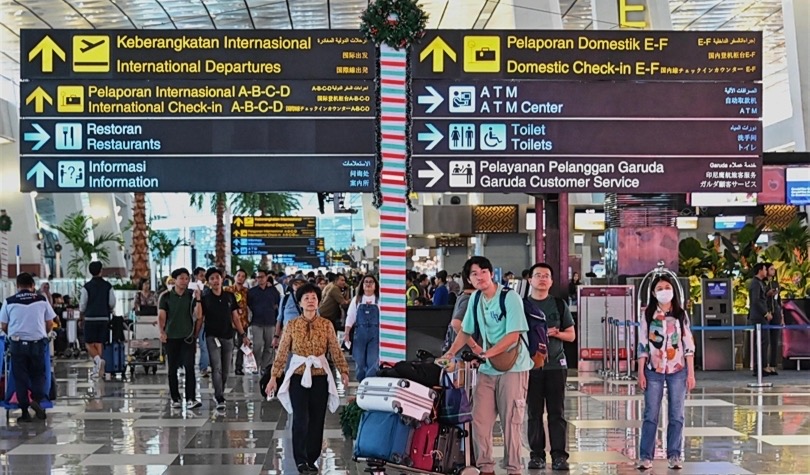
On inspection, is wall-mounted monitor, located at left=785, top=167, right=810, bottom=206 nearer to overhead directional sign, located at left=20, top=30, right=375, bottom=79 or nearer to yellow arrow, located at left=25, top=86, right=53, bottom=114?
overhead directional sign, located at left=20, top=30, right=375, bottom=79

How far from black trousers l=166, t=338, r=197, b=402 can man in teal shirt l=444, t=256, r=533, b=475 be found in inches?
293

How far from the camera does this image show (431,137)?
13117 mm

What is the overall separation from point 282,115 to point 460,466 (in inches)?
203

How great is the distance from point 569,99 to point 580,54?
499mm

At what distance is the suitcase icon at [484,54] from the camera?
13.2 meters

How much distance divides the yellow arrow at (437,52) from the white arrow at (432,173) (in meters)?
1.01

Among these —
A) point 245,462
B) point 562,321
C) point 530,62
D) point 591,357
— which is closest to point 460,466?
point 562,321

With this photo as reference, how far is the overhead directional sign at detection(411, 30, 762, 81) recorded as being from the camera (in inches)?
520

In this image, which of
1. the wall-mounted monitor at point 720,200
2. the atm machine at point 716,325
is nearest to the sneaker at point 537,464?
the atm machine at point 716,325

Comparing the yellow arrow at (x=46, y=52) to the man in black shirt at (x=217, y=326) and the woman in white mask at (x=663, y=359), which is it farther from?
the woman in white mask at (x=663, y=359)

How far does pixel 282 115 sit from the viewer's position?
42.6ft

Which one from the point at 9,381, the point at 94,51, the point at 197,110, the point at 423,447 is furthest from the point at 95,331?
the point at 423,447

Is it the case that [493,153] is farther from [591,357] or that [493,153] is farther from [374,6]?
[591,357]

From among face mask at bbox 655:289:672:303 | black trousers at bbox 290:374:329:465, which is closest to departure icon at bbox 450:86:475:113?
face mask at bbox 655:289:672:303
